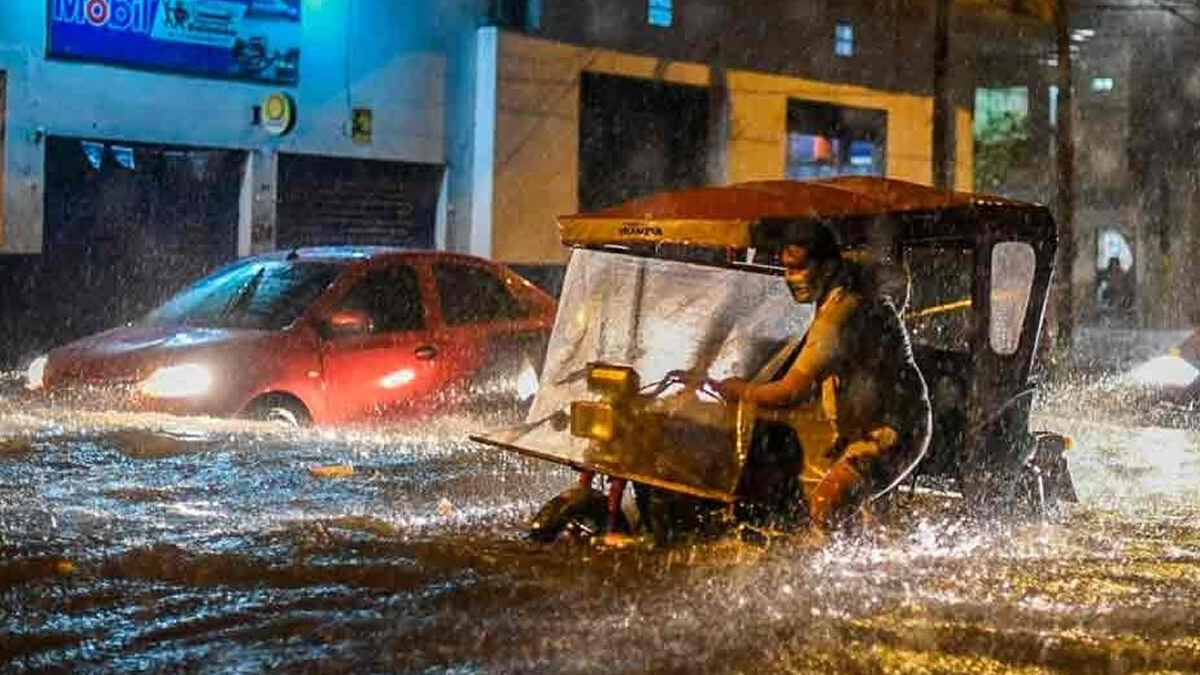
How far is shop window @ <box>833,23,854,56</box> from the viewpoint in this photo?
1112 inches

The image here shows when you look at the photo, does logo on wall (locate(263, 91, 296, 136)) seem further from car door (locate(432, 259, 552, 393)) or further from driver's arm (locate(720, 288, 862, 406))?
driver's arm (locate(720, 288, 862, 406))

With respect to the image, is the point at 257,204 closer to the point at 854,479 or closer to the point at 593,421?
the point at 593,421

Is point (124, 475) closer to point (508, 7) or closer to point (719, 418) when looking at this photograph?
point (719, 418)

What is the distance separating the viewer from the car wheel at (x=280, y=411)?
11031mm

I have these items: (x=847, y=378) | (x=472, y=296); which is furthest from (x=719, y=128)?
(x=847, y=378)

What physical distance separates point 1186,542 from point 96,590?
5487mm

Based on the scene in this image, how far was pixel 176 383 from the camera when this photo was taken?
10742mm

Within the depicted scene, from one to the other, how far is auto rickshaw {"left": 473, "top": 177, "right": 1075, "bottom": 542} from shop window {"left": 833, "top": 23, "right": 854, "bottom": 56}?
20.1m

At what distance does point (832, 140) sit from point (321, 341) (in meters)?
18.6

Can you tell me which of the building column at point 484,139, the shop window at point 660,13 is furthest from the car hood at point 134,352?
the shop window at point 660,13

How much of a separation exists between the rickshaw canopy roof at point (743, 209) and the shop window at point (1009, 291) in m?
0.24

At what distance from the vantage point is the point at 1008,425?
8.27 m

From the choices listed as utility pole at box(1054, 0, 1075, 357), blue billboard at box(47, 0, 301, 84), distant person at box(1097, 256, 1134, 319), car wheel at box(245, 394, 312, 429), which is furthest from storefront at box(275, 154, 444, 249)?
distant person at box(1097, 256, 1134, 319)

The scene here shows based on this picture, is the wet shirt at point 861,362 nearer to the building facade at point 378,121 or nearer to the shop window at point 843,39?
the building facade at point 378,121
